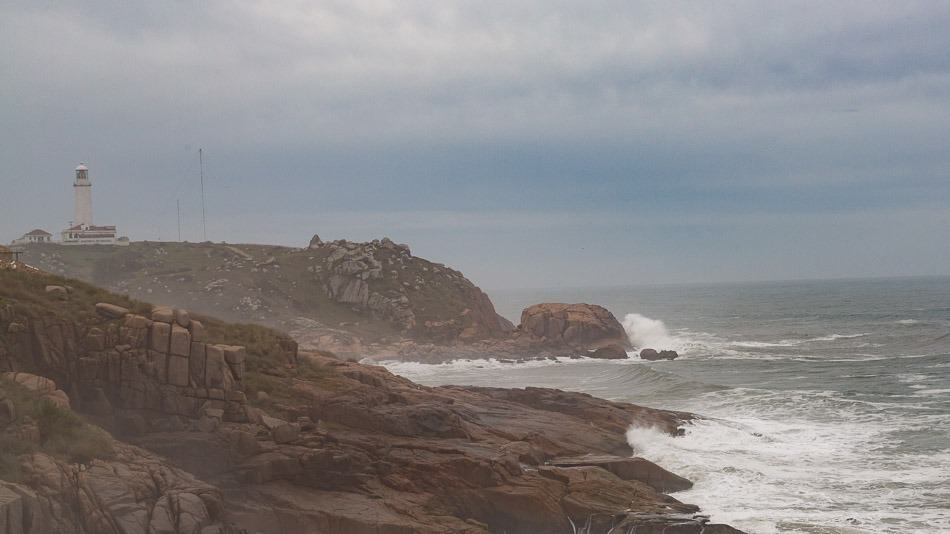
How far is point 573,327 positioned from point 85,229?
5561cm

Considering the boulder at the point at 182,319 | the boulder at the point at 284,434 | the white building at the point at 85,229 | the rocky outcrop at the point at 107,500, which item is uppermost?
the white building at the point at 85,229

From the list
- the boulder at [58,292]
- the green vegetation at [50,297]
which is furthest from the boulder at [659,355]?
the boulder at [58,292]

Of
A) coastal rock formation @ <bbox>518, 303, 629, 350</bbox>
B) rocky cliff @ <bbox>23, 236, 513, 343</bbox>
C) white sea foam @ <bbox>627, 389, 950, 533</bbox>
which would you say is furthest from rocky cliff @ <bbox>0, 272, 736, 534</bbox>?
coastal rock formation @ <bbox>518, 303, 629, 350</bbox>

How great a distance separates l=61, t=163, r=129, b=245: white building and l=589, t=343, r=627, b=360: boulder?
56524 millimetres

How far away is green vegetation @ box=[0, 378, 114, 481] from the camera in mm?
17328

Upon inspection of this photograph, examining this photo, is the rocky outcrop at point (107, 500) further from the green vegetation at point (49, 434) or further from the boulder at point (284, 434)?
the boulder at point (284, 434)

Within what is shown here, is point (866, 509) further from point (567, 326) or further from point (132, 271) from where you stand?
point (132, 271)

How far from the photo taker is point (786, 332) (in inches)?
3622

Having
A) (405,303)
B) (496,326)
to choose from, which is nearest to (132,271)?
(405,303)

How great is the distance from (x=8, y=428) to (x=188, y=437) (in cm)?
413

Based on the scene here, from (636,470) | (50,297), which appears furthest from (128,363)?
(636,470)

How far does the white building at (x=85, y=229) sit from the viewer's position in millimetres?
92062

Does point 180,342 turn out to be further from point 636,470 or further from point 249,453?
point 636,470

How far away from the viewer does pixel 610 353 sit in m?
71.1
